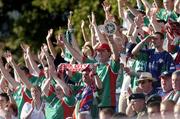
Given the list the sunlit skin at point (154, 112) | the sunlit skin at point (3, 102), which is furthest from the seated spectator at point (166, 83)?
the sunlit skin at point (3, 102)

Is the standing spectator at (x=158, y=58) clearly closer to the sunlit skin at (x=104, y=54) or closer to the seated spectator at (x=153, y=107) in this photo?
the sunlit skin at (x=104, y=54)

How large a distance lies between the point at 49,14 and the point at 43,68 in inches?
487

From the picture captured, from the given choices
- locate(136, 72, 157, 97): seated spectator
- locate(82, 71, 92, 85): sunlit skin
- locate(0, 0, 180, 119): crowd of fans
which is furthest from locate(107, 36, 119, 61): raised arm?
locate(136, 72, 157, 97): seated spectator

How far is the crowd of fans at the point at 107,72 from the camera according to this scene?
1661 centimetres

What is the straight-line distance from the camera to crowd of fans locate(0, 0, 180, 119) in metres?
16.6

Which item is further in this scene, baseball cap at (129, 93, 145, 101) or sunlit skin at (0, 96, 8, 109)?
sunlit skin at (0, 96, 8, 109)

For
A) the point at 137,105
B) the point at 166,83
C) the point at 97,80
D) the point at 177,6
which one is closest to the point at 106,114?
the point at 137,105

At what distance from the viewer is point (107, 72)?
1752cm

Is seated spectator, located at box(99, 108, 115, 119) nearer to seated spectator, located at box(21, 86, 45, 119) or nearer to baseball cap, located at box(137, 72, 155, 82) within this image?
baseball cap, located at box(137, 72, 155, 82)

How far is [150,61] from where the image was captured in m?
16.9

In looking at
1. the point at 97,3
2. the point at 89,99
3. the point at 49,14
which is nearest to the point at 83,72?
the point at 89,99

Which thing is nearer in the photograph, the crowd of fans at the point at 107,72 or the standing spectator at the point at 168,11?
the crowd of fans at the point at 107,72

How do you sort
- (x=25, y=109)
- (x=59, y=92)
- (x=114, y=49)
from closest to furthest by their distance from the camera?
(x=114, y=49), (x=59, y=92), (x=25, y=109)

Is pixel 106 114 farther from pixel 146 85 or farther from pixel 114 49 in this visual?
pixel 114 49
